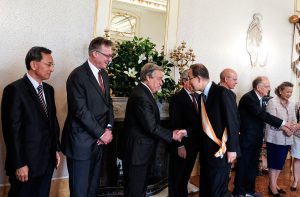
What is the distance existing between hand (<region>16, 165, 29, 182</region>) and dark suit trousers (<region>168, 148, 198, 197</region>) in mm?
1491

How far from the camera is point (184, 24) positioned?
4.25 meters

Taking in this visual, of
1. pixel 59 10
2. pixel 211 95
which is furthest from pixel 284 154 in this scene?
pixel 59 10

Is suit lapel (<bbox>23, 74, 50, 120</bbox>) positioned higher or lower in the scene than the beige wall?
lower

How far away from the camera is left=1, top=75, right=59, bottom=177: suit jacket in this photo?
2.01m

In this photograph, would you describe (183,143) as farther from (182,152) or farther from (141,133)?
(141,133)

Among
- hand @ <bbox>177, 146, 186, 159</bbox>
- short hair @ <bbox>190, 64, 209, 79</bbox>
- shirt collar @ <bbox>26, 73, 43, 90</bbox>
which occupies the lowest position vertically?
hand @ <bbox>177, 146, 186, 159</bbox>

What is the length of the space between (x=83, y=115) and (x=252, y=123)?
6.76ft

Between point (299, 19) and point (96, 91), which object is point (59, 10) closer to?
point (96, 91)

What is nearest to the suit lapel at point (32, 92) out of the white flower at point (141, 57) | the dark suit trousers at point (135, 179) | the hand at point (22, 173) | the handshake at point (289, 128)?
the hand at point (22, 173)

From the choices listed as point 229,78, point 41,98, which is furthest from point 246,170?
point 41,98

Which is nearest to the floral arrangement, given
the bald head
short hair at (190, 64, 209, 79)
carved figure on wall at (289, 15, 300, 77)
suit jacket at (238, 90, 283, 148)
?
the bald head

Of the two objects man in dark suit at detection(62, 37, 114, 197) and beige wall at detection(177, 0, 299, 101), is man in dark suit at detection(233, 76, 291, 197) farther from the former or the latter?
man in dark suit at detection(62, 37, 114, 197)

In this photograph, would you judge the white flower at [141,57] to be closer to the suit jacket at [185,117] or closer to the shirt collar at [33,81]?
the suit jacket at [185,117]

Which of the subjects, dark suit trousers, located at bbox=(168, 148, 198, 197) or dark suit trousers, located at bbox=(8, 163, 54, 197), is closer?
dark suit trousers, located at bbox=(8, 163, 54, 197)
